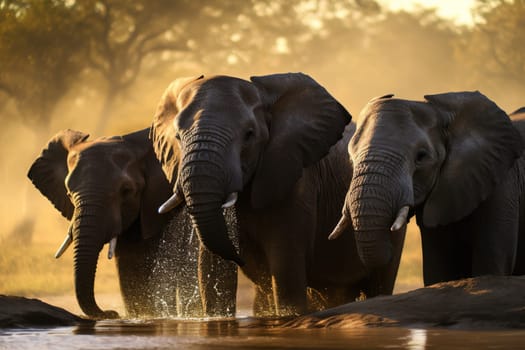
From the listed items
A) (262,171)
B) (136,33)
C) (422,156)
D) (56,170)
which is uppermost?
(136,33)

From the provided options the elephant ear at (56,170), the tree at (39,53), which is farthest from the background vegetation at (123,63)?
the elephant ear at (56,170)

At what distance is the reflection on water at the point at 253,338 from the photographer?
23.7 ft

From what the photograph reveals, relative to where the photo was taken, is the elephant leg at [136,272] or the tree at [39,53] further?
the tree at [39,53]

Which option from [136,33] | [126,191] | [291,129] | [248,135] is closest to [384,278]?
[291,129]

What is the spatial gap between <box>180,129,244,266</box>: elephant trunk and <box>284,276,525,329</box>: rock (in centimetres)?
124

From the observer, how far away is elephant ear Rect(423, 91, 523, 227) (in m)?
9.84

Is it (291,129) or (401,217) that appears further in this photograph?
(291,129)

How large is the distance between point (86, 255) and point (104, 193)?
632mm

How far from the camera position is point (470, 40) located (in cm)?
3462

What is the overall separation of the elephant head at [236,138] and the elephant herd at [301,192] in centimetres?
1

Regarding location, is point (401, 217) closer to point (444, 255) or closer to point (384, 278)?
point (444, 255)

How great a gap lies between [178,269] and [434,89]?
23659mm

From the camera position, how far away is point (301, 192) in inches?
431

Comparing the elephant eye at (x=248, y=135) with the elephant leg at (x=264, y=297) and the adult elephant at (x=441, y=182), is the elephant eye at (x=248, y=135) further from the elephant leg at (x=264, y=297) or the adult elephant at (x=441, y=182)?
the elephant leg at (x=264, y=297)
